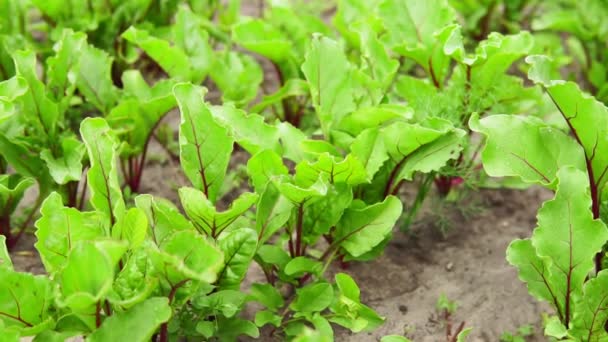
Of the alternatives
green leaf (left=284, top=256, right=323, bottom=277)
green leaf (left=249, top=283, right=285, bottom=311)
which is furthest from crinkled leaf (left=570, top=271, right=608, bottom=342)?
green leaf (left=249, top=283, right=285, bottom=311)

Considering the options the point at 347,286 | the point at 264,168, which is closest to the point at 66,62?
the point at 264,168

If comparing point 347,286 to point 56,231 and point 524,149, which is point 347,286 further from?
point 56,231

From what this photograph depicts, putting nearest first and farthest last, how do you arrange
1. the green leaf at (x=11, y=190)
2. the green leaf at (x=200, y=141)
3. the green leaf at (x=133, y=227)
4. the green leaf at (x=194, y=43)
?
the green leaf at (x=133, y=227) < the green leaf at (x=200, y=141) < the green leaf at (x=11, y=190) < the green leaf at (x=194, y=43)

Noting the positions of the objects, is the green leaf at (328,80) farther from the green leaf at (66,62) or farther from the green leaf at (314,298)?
the green leaf at (66,62)

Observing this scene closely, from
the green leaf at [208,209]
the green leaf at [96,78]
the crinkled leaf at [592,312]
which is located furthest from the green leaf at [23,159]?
the crinkled leaf at [592,312]

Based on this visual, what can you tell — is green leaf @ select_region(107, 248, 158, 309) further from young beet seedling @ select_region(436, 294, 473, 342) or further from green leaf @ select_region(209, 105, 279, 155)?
young beet seedling @ select_region(436, 294, 473, 342)
